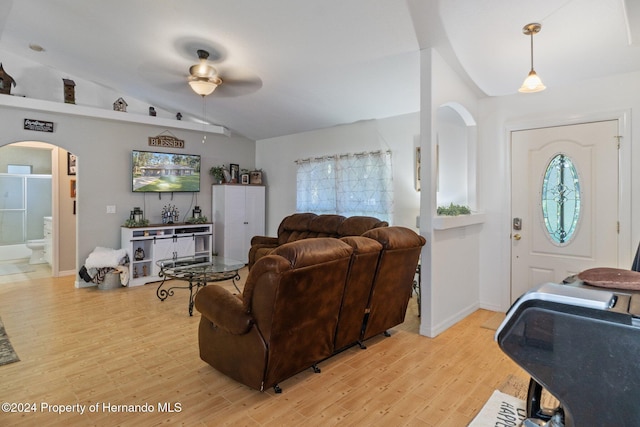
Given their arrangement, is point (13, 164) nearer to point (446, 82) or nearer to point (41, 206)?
point (41, 206)

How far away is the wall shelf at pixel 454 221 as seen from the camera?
124 inches

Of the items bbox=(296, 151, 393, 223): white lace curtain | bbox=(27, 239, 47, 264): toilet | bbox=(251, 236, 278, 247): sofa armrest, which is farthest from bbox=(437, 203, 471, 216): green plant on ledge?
bbox=(27, 239, 47, 264): toilet

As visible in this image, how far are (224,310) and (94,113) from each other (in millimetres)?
4571

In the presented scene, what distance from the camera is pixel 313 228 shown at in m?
5.32

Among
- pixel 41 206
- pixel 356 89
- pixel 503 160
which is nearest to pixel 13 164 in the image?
pixel 41 206

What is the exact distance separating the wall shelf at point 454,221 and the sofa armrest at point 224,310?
193cm

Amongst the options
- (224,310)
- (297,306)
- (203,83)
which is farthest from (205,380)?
(203,83)

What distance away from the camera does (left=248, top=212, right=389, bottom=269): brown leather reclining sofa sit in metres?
4.68

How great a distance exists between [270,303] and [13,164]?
761 centimetres

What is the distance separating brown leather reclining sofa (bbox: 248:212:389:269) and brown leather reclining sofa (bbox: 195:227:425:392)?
5.71 feet

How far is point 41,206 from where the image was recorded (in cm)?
706

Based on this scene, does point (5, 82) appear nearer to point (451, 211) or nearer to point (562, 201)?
point (451, 211)

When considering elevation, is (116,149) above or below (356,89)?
below

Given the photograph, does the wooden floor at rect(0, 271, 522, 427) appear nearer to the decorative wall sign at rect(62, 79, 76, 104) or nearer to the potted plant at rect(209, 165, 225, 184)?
the decorative wall sign at rect(62, 79, 76, 104)
